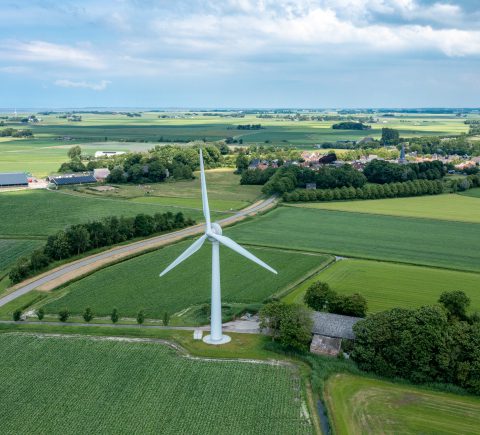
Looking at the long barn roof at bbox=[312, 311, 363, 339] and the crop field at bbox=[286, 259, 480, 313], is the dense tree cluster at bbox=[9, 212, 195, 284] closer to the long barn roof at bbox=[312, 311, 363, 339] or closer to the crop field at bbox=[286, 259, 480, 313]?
the crop field at bbox=[286, 259, 480, 313]

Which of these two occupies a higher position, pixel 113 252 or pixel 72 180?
pixel 72 180

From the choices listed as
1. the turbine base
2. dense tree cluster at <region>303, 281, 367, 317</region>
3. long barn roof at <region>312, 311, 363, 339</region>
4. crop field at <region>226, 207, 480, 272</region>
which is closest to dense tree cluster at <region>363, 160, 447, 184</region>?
crop field at <region>226, 207, 480, 272</region>

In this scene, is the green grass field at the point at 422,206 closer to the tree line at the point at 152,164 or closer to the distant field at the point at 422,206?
the distant field at the point at 422,206

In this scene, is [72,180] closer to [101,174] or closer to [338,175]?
[101,174]

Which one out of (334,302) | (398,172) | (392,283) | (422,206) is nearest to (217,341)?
(334,302)

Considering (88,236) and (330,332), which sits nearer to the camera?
(330,332)

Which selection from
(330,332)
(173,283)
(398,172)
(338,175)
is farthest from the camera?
(398,172)
